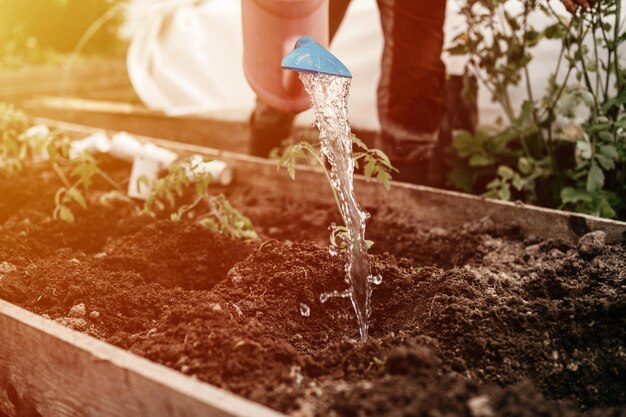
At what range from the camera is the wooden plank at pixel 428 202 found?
8.55 feet

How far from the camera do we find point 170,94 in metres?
5.53

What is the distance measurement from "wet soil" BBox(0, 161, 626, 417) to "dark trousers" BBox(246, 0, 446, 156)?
69cm

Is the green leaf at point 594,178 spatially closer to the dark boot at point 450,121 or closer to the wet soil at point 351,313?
the wet soil at point 351,313

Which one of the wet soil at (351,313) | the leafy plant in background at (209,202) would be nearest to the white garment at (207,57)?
the leafy plant in background at (209,202)

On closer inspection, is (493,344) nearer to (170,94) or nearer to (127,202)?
(127,202)

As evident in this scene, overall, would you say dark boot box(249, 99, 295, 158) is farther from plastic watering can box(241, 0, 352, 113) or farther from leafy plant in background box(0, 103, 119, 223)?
plastic watering can box(241, 0, 352, 113)

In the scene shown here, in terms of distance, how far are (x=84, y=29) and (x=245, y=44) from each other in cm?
535

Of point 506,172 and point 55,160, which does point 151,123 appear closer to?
point 55,160

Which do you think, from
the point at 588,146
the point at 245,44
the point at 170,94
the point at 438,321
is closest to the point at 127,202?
the point at 245,44

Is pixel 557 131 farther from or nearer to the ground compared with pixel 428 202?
farther from the ground

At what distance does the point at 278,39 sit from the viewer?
8.45 feet

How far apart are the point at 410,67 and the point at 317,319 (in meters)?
1.67

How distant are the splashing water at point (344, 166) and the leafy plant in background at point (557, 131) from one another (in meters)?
1.06

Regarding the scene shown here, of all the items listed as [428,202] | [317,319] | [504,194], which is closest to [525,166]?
[504,194]
